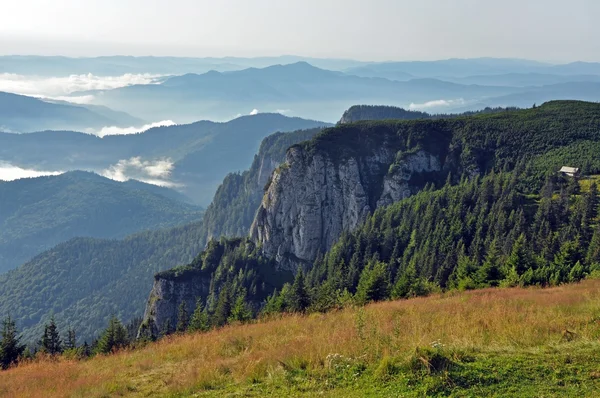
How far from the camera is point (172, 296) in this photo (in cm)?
12069

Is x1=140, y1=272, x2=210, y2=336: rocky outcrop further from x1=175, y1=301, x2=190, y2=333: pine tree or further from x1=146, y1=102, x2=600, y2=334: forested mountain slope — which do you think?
x1=175, y1=301, x2=190, y2=333: pine tree

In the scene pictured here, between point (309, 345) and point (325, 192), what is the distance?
114 m

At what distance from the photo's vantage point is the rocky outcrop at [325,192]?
12362 cm

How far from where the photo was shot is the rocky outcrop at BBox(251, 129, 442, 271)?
12362 cm

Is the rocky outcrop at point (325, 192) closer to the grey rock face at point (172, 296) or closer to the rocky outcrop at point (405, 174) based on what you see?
the rocky outcrop at point (405, 174)

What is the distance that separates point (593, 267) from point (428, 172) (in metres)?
87.9

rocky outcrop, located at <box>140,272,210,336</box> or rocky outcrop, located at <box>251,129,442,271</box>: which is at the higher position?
rocky outcrop, located at <box>251,129,442,271</box>

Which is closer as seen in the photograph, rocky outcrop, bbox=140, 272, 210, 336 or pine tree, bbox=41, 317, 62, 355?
pine tree, bbox=41, 317, 62, 355

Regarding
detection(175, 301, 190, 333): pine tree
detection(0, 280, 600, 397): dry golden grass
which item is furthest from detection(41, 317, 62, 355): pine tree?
detection(0, 280, 600, 397): dry golden grass

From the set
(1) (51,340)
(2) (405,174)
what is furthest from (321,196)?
(1) (51,340)

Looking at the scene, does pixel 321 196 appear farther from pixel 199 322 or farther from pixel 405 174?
pixel 199 322

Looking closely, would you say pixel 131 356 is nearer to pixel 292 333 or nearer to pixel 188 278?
pixel 292 333

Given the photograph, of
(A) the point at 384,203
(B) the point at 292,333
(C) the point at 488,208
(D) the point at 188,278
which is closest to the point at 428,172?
(A) the point at 384,203

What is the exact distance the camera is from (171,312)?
11931 centimetres
